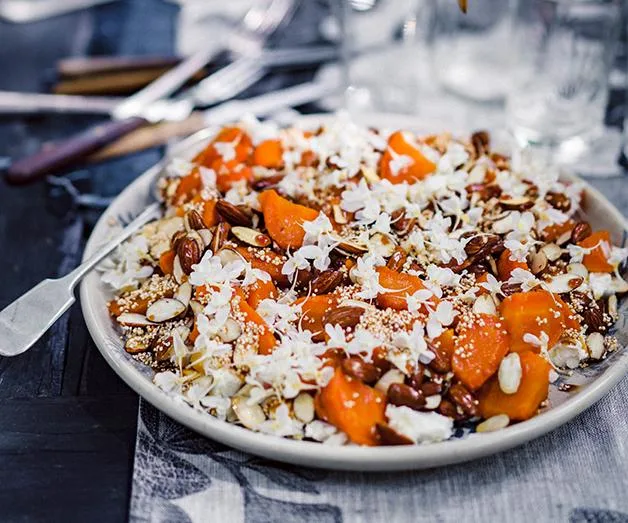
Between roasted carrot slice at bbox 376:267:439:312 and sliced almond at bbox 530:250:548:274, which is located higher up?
roasted carrot slice at bbox 376:267:439:312

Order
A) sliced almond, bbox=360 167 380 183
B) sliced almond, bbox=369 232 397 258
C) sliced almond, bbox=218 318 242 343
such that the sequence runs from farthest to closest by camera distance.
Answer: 1. sliced almond, bbox=360 167 380 183
2. sliced almond, bbox=369 232 397 258
3. sliced almond, bbox=218 318 242 343

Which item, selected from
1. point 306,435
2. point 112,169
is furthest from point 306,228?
point 112,169

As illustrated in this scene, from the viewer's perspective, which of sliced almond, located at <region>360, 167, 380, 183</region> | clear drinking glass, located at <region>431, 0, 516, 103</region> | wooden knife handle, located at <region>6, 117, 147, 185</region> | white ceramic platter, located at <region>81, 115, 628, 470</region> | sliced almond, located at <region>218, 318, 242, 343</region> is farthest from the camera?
clear drinking glass, located at <region>431, 0, 516, 103</region>

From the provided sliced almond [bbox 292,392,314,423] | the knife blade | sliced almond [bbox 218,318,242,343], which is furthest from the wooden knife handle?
sliced almond [bbox 292,392,314,423]

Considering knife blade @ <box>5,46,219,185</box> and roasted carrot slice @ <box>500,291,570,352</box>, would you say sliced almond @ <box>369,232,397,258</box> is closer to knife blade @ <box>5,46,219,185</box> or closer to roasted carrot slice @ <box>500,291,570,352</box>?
roasted carrot slice @ <box>500,291,570,352</box>

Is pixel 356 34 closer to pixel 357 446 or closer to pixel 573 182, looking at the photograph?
pixel 573 182

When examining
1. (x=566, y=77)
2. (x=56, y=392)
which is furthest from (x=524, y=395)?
(x=566, y=77)

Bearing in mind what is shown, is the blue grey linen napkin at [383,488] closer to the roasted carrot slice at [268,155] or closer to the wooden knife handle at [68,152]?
the roasted carrot slice at [268,155]
